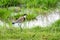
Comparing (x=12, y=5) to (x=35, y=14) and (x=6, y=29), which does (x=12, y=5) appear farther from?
(x=6, y=29)

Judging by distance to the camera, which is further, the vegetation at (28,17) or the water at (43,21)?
the water at (43,21)

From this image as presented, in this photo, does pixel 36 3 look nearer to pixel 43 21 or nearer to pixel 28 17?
pixel 28 17

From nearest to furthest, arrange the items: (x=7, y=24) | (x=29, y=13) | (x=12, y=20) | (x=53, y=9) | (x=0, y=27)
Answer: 1. (x=0, y=27)
2. (x=7, y=24)
3. (x=12, y=20)
4. (x=29, y=13)
5. (x=53, y=9)

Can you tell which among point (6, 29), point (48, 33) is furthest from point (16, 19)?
point (48, 33)

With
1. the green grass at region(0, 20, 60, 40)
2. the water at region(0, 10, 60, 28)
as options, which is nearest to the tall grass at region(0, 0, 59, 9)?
the water at region(0, 10, 60, 28)

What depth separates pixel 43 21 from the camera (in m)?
5.27

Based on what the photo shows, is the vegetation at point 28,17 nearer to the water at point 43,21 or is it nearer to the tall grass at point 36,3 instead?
the tall grass at point 36,3

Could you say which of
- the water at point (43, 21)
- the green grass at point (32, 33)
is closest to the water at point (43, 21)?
the water at point (43, 21)

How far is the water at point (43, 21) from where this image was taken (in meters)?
5.00

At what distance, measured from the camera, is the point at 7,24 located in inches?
193

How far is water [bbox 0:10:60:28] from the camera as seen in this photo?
4998mm

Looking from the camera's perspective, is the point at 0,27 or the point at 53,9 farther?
the point at 53,9

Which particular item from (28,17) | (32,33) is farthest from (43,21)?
(32,33)

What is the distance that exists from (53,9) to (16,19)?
114 centimetres
